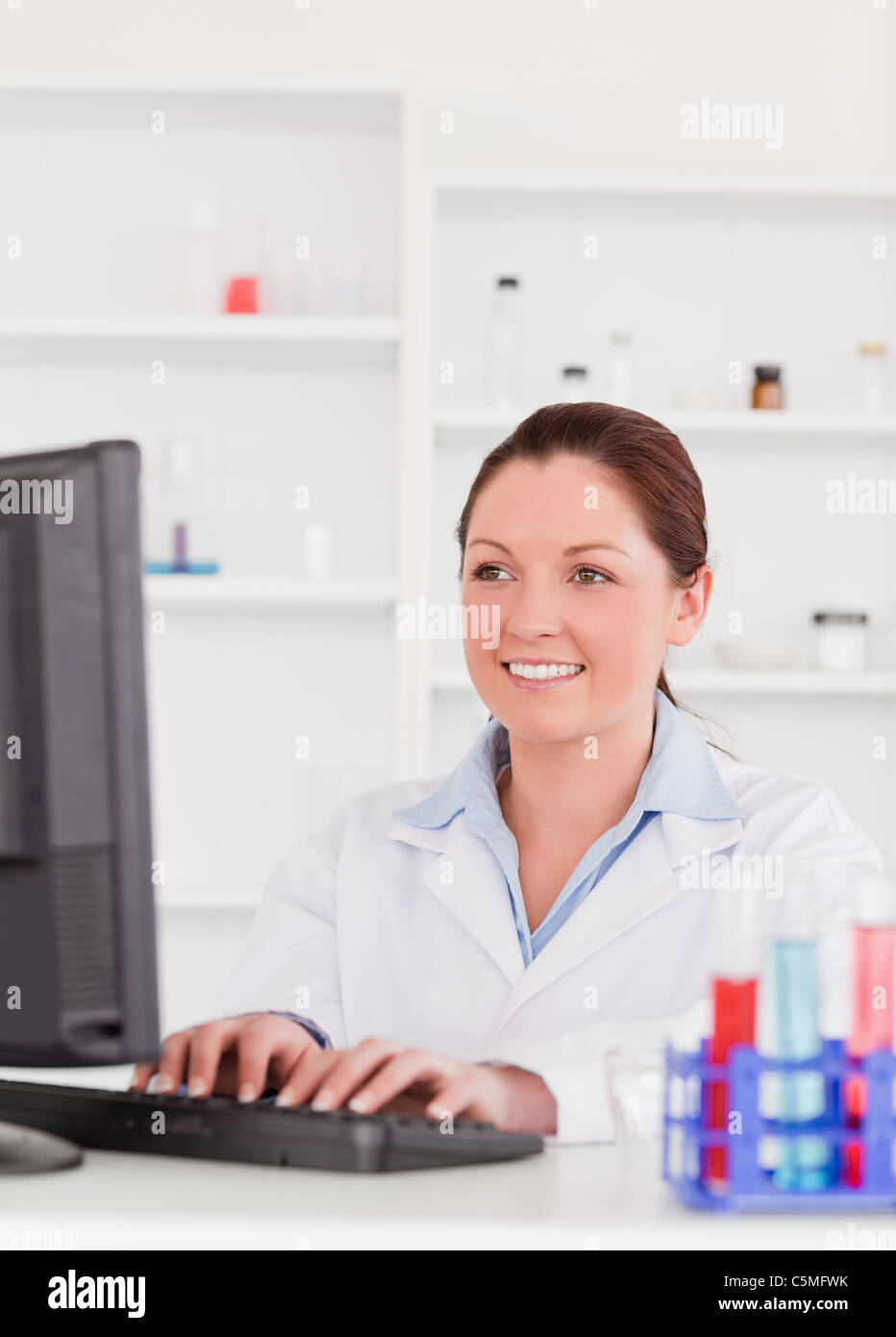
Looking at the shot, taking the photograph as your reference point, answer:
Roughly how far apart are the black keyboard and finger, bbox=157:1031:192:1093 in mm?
104

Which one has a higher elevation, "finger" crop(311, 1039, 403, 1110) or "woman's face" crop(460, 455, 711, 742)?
"woman's face" crop(460, 455, 711, 742)

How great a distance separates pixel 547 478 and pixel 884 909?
2.77 ft

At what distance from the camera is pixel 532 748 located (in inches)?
61.8

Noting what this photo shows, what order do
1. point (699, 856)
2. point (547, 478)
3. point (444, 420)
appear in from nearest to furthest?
point (699, 856)
point (547, 478)
point (444, 420)

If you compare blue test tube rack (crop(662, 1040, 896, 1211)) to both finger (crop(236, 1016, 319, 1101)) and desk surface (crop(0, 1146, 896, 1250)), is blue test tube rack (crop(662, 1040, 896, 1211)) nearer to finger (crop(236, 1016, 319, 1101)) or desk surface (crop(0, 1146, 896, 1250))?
desk surface (crop(0, 1146, 896, 1250))

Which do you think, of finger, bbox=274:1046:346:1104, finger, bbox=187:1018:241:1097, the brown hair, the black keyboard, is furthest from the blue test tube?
the brown hair

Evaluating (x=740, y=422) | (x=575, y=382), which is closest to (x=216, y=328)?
(x=575, y=382)

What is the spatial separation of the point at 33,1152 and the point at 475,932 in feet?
2.20

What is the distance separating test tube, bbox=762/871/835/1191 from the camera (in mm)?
725

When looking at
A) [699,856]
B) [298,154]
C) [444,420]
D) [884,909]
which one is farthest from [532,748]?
[298,154]

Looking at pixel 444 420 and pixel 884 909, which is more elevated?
pixel 444 420

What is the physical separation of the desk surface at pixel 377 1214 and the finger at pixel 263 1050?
0.60 ft
